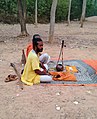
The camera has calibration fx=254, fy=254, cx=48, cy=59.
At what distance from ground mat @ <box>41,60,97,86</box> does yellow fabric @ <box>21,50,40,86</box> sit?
39 centimetres

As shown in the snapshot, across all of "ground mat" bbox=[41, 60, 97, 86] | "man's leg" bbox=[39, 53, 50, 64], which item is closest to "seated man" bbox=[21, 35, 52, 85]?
"ground mat" bbox=[41, 60, 97, 86]

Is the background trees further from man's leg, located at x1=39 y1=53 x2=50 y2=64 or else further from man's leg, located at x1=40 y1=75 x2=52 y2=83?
man's leg, located at x1=40 y1=75 x2=52 y2=83

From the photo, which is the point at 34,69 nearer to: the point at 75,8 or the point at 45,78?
the point at 45,78

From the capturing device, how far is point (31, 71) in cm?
506

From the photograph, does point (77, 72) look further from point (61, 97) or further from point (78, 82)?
point (61, 97)

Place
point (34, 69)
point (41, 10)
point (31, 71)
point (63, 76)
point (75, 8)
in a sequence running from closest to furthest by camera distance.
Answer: point (34, 69)
point (31, 71)
point (63, 76)
point (41, 10)
point (75, 8)

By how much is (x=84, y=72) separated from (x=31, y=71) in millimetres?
1480

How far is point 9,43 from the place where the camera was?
10031 millimetres

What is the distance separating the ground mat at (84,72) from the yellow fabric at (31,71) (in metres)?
0.39

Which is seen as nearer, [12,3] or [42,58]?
[42,58]

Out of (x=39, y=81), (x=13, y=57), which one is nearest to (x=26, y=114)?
(x=39, y=81)

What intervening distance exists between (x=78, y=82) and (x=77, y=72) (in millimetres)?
670

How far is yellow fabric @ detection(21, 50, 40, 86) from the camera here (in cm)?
495

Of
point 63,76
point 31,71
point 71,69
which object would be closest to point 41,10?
point 71,69
